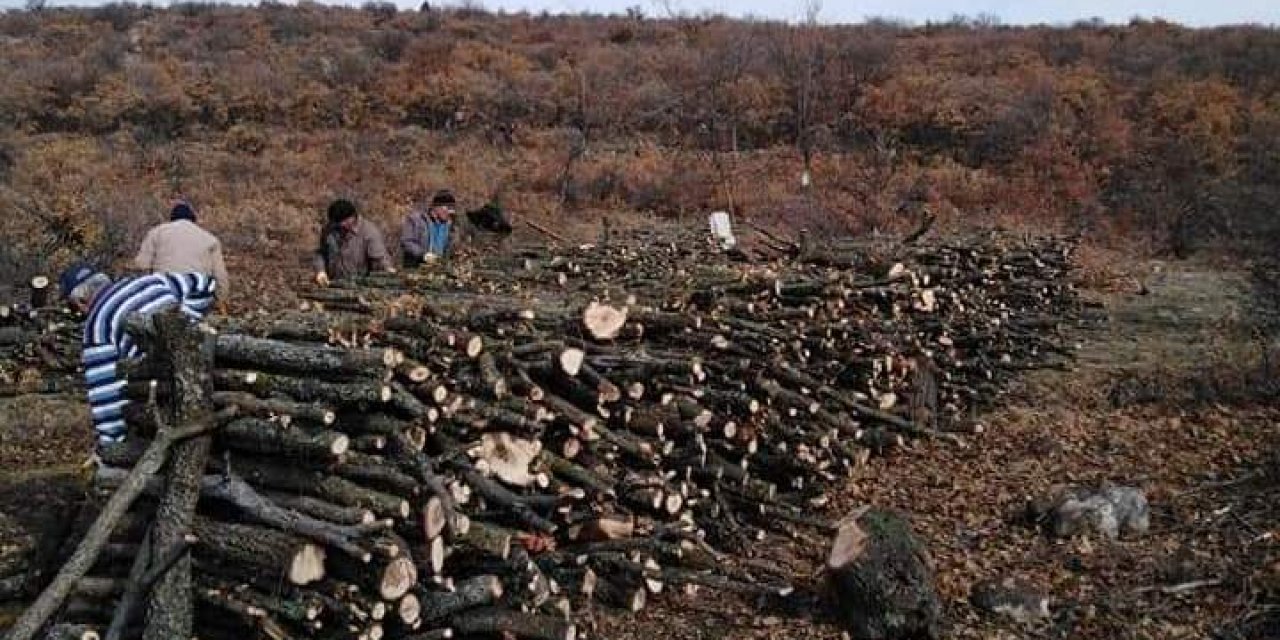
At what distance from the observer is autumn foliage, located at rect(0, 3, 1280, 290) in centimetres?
1988

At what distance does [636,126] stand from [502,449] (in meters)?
25.5

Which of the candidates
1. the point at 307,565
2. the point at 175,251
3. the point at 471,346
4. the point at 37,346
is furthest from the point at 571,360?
the point at 37,346

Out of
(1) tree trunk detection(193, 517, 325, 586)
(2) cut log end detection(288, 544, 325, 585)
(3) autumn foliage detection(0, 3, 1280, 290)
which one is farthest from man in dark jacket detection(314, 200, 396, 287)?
(3) autumn foliage detection(0, 3, 1280, 290)

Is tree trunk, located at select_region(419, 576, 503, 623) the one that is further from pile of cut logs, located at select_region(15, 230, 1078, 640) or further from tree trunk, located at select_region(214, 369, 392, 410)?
tree trunk, located at select_region(214, 369, 392, 410)

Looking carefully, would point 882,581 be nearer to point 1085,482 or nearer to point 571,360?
point 571,360

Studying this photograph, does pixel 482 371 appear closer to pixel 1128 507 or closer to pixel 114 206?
pixel 1128 507

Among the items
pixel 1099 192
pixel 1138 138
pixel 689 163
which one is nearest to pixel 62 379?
pixel 689 163

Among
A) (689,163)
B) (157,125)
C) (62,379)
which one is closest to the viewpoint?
(62,379)

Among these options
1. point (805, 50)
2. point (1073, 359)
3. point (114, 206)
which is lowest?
point (1073, 359)

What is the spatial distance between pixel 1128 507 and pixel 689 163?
64.0ft

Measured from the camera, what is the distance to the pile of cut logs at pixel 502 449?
465 centimetres

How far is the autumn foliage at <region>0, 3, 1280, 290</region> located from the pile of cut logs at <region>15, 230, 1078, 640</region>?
23.4 feet

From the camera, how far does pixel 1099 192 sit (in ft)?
75.3

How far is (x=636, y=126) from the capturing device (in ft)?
99.1
